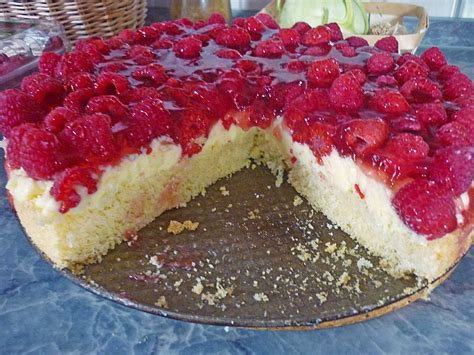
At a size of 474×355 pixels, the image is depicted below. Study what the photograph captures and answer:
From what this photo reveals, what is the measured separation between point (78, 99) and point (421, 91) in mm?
1076

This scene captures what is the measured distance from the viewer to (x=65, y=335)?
4.22 feet

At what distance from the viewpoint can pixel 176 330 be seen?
1.30 meters

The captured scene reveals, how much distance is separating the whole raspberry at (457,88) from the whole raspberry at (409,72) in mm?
96

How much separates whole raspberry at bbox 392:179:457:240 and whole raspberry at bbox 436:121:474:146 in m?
0.17

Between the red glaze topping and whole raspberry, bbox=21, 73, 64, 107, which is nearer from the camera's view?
the red glaze topping

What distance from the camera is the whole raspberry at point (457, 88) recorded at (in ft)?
5.42

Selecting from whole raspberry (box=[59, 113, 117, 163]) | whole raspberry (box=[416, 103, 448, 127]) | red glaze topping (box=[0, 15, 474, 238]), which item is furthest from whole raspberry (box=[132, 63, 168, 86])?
whole raspberry (box=[416, 103, 448, 127])

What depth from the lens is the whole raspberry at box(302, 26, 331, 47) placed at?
1987mm

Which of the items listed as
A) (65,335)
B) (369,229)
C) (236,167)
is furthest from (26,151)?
(369,229)

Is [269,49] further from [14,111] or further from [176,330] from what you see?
[176,330]

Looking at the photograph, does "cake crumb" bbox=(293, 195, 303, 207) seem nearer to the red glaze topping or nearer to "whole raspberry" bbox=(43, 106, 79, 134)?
the red glaze topping

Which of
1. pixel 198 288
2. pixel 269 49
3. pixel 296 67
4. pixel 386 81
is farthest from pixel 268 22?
pixel 198 288

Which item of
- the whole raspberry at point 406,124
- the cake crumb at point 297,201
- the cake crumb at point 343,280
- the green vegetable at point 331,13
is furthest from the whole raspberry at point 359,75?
the green vegetable at point 331,13

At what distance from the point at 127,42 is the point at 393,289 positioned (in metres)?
1.35
